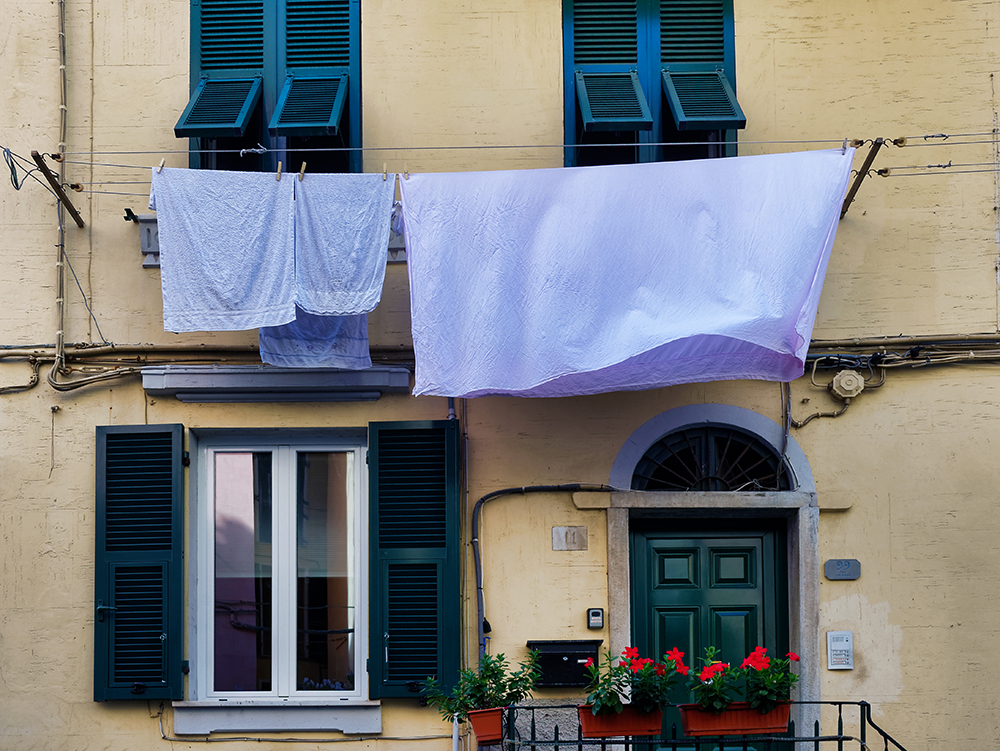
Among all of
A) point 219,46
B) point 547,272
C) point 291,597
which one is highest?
point 219,46

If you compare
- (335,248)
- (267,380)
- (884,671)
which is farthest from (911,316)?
(267,380)

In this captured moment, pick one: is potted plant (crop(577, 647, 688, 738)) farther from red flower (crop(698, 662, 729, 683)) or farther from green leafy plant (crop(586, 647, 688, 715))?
red flower (crop(698, 662, 729, 683))

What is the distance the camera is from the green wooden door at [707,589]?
22.6ft

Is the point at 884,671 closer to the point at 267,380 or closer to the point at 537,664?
the point at 537,664

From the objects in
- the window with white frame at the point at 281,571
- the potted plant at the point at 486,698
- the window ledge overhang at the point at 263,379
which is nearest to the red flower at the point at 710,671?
the potted plant at the point at 486,698

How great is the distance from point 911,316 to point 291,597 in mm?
4612

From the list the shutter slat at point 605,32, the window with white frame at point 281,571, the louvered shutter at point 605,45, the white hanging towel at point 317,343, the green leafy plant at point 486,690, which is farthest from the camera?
the shutter slat at point 605,32

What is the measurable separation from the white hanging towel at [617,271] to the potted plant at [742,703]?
1.68m

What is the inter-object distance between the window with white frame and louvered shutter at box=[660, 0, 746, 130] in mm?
3409

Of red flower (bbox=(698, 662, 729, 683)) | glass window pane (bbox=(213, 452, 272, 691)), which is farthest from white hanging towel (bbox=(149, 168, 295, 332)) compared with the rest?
red flower (bbox=(698, 662, 729, 683))

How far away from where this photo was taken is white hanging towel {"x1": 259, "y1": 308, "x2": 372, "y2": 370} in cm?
630

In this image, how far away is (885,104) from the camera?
6.94m

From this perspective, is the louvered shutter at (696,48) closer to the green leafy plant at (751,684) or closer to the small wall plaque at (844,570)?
the small wall plaque at (844,570)

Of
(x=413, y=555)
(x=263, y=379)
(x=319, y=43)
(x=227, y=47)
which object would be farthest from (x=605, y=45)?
(x=413, y=555)
